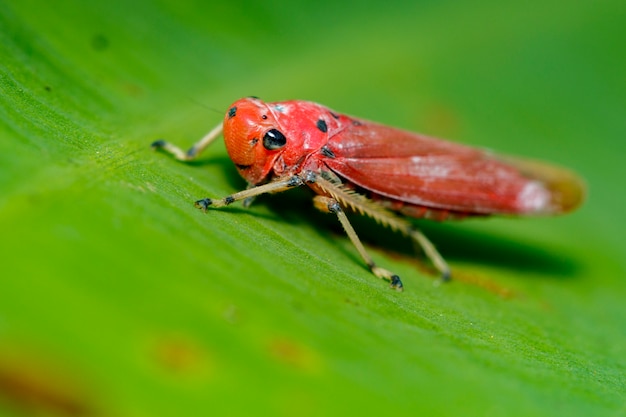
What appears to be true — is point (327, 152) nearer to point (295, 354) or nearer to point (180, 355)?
point (295, 354)

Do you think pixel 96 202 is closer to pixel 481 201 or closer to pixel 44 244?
pixel 44 244

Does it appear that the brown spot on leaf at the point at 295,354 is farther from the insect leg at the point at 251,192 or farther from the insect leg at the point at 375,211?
the insect leg at the point at 375,211

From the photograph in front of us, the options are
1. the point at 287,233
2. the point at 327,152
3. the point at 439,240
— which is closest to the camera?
the point at 287,233

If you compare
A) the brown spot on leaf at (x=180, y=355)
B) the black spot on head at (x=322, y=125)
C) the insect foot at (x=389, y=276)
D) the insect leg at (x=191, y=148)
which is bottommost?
the brown spot on leaf at (x=180, y=355)

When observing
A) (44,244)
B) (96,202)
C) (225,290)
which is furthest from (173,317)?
(96,202)

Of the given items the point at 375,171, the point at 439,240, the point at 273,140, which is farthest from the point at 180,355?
the point at 439,240

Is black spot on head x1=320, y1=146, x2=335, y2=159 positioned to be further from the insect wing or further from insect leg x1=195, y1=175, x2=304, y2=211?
insect leg x1=195, y1=175, x2=304, y2=211

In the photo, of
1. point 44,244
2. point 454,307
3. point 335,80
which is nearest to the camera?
point 44,244

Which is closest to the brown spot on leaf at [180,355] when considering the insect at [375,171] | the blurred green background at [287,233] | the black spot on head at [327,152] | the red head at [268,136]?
the blurred green background at [287,233]
